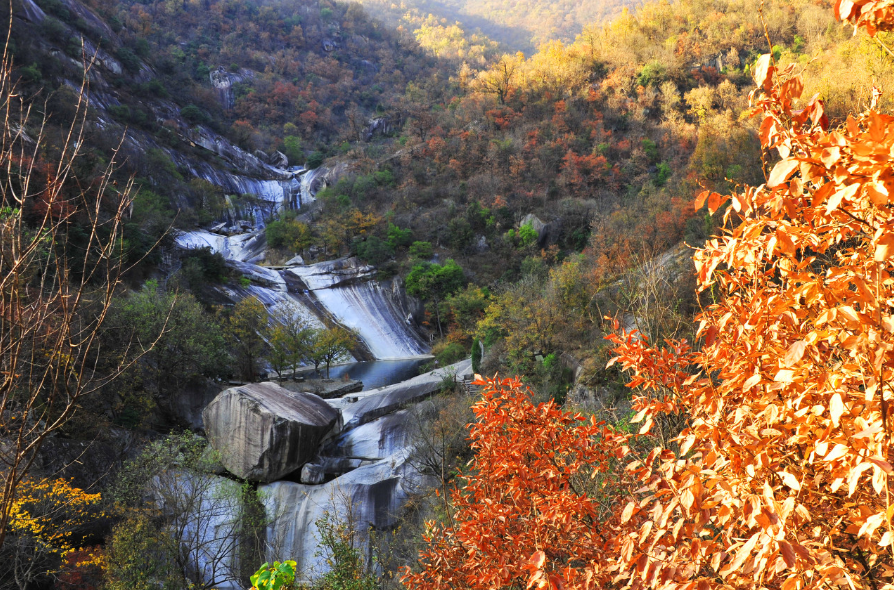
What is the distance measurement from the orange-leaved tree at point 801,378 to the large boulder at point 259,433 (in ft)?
36.2

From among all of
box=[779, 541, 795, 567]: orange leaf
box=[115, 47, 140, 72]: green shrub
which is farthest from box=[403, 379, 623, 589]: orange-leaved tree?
box=[115, 47, 140, 72]: green shrub

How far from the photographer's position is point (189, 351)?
47.8 feet

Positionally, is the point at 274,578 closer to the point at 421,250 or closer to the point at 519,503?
the point at 519,503

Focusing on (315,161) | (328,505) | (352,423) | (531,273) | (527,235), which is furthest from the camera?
(315,161)

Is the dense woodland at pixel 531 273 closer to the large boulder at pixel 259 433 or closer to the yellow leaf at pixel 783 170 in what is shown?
the yellow leaf at pixel 783 170

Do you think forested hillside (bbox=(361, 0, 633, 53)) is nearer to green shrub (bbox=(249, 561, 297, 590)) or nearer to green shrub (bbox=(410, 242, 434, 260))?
green shrub (bbox=(410, 242, 434, 260))

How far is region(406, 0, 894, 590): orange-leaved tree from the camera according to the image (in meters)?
1.31

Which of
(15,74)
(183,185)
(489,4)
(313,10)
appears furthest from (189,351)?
(489,4)

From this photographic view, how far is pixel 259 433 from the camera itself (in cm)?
1184

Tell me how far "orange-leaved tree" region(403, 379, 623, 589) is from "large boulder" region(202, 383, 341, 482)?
9324 millimetres

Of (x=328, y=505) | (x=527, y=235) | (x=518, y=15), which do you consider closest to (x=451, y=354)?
(x=527, y=235)

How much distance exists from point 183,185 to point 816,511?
39631 millimetres

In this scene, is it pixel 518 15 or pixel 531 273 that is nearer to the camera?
pixel 531 273

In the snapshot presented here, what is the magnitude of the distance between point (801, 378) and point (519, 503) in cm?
219
